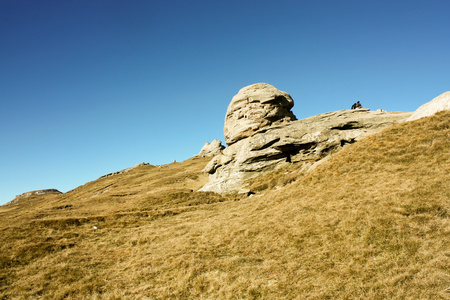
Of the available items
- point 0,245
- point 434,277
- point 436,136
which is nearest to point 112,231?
point 0,245

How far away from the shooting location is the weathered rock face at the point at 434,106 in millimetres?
25847

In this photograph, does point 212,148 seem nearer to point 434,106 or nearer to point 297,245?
point 434,106

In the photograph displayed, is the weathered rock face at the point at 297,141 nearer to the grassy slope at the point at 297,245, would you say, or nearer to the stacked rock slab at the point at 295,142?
the stacked rock slab at the point at 295,142

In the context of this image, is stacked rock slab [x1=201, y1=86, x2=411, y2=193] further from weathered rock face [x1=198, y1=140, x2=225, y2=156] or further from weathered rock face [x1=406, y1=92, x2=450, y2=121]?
weathered rock face [x1=198, y1=140, x2=225, y2=156]

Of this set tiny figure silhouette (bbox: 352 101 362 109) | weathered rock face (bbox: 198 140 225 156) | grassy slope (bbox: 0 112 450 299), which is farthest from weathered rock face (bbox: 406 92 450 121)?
weathered rock face (bbox: 198 140 225 156)

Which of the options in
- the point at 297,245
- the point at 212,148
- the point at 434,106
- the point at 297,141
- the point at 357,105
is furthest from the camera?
the point at 212,148

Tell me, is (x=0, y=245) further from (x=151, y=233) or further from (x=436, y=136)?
(x=436, y=136)

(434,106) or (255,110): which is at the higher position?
(255,110)

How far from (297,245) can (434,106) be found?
2704cm

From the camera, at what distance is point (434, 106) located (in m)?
26.6

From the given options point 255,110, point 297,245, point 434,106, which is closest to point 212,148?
point 255,110

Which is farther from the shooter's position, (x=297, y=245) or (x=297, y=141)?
(x=297, y=141)

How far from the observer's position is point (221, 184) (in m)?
40.3

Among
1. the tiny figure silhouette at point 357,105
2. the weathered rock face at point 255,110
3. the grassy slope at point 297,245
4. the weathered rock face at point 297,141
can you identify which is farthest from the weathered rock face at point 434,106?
the weathered rock face at point 255,110
